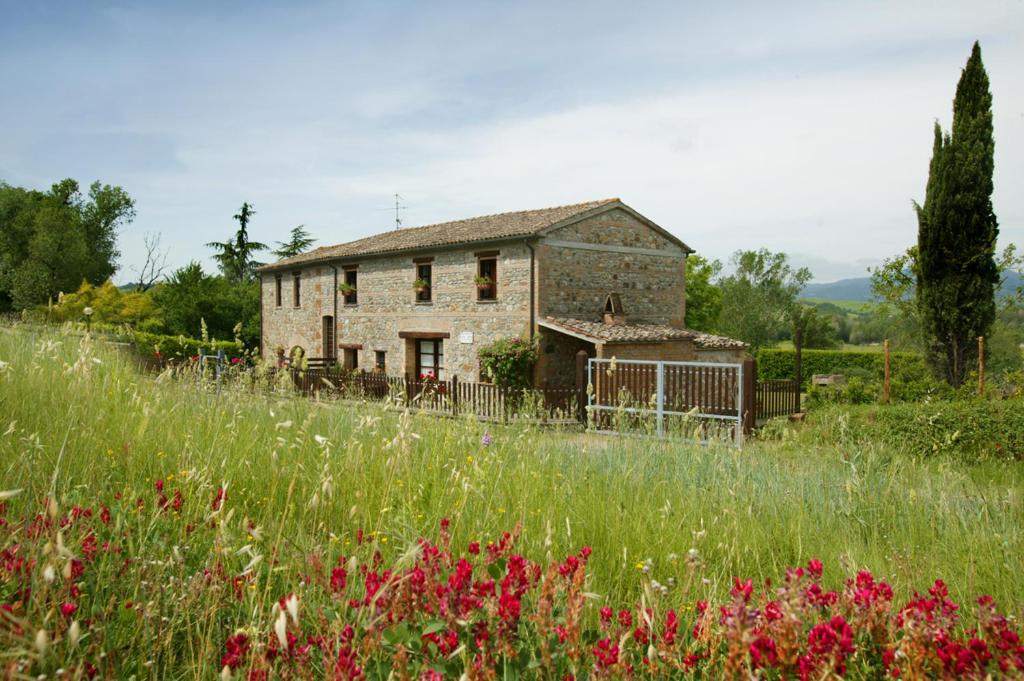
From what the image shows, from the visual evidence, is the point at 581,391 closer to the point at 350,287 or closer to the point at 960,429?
the point at 960,429

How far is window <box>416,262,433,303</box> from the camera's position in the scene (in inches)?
931

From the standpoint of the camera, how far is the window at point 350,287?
26.6 meters

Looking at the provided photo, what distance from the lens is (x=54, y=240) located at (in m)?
41.5

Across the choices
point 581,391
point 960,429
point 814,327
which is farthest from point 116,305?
point 814,327

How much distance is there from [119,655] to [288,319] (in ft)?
96.6

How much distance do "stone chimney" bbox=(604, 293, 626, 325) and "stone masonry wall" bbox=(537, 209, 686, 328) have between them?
0.18 meters

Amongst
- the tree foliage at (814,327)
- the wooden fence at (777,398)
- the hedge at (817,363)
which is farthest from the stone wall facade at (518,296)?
the tree foliage at (814,327)

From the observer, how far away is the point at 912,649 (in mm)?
1723

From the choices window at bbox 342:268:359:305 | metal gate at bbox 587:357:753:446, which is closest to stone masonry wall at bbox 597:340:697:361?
metal gate at bbox 587:357:753:446

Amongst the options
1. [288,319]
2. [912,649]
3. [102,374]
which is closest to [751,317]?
[288,319]

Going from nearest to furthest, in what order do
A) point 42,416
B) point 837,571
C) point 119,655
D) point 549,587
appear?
point 549,587
point 119,655
point 837,571
point 42,416

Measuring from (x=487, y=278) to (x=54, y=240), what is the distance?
3303 centimetres

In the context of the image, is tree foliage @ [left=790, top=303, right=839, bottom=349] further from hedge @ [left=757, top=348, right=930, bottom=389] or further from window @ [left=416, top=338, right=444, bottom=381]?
window @ [left=416, top=338, right=444, bottom=381]

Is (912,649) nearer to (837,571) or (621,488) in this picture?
(837,571)
